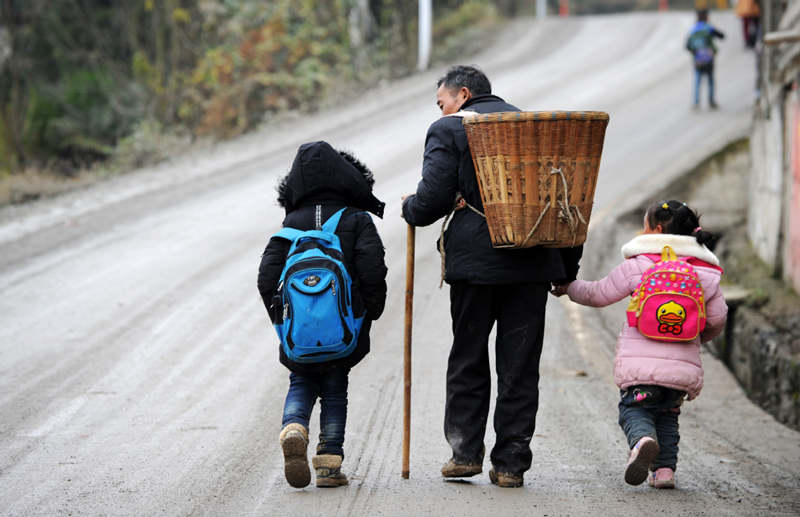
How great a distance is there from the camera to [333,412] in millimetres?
5160

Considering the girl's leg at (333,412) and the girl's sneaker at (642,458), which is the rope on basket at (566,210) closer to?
the girl's sneaker at (642,458)

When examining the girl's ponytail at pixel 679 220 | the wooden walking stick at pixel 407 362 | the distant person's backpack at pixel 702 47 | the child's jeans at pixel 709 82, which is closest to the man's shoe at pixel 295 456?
the wooden walking stick at pixel 407 362

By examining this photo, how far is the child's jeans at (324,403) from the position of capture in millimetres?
5098

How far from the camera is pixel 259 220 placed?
41.9 ft

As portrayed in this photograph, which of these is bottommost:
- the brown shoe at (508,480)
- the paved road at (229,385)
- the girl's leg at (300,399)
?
the paved road at (229,385)

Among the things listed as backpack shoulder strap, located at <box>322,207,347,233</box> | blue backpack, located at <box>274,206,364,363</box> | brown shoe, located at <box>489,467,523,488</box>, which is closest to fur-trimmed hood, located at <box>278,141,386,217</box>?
backpack shoulder strap, located at <box>322,207,347,233</box>

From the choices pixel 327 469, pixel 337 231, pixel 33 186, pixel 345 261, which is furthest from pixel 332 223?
pixel 33 186

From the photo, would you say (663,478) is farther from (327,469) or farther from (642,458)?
(327,469)

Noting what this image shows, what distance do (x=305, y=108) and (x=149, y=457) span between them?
18436mm

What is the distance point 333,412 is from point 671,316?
190 cm

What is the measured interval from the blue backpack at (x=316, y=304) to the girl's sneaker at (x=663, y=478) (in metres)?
1.82

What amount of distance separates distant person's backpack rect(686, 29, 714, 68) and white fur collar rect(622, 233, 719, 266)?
1528 cm

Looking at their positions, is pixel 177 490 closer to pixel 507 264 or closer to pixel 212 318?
pixel 507 264

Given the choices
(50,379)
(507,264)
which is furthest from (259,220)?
(507,264)
